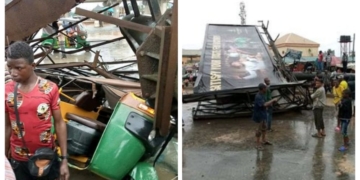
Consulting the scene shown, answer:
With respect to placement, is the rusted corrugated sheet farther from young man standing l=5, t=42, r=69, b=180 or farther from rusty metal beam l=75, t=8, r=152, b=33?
young man standing l=5, t=42, r=69, b=180

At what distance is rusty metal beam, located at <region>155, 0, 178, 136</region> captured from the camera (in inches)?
84.0

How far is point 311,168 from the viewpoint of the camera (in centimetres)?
428

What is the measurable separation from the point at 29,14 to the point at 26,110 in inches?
56.2

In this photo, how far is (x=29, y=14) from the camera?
2865mm

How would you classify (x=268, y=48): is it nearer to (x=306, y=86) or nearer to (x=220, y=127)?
(x=306, y=86)

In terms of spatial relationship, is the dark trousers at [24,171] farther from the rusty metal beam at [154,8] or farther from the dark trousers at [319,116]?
the dark trousers at [319,116]

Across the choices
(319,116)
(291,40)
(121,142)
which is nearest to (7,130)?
(121,142)

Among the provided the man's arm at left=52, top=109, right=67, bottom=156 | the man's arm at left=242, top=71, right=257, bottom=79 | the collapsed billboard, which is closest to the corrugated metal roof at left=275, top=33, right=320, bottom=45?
the collapsed billboard

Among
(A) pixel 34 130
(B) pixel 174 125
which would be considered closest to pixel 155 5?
(B) pixel 174 125

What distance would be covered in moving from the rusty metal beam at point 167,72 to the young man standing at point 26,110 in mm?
661

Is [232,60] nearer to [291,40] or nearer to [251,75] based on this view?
[251,75]

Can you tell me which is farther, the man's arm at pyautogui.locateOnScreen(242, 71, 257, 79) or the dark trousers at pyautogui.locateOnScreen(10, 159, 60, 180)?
the man's arm at pyautogui.locateOnScreen(242, 71, 257, 79)

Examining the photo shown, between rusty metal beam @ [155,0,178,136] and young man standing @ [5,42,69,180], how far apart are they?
2.17 ft

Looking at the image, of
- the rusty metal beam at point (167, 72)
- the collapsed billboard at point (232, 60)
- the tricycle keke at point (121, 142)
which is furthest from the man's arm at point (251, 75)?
the rusty metal beam at point (167, 72)
